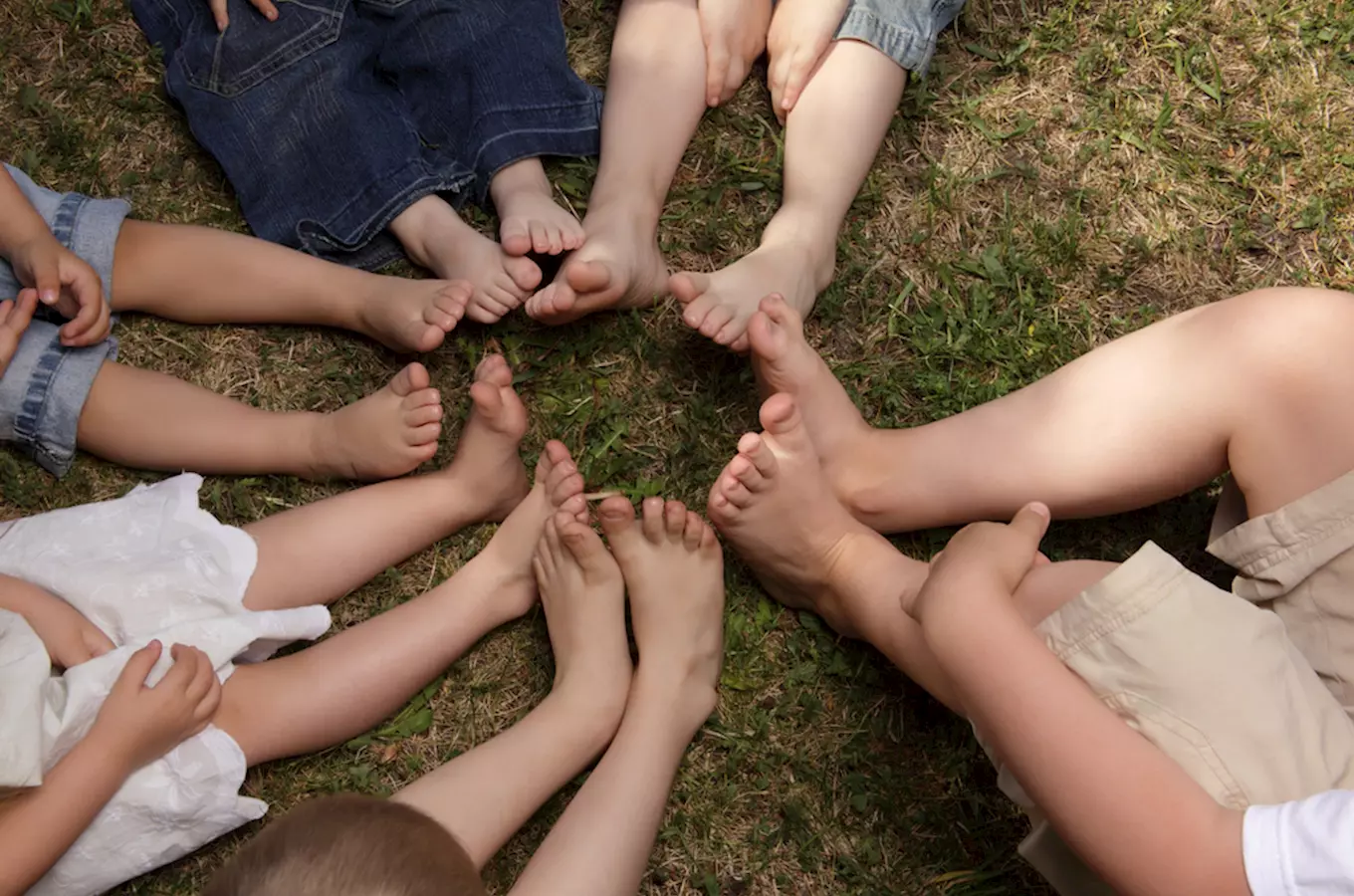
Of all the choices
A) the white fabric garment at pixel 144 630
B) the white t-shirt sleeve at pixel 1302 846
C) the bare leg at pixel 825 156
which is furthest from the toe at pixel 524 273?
the white t-shirt sleeve at pixel 1302 846

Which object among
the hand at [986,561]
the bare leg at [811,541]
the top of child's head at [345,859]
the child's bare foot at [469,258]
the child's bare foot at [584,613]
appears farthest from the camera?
the child's bare foot at [469,258]

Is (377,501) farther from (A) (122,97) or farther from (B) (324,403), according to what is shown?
(A) (122,97)

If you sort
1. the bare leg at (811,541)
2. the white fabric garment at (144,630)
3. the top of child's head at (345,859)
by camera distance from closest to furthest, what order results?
the top of child's head at (345,859)
the white fabric garment at (144,630)
the bare leg at (811,541)

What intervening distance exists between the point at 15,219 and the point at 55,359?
22cm

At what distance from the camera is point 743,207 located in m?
2.14

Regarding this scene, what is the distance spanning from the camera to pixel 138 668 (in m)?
1.58

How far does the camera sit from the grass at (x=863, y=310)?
1888mm

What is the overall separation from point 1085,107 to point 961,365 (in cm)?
54

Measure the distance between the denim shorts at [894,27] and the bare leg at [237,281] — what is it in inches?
33.3

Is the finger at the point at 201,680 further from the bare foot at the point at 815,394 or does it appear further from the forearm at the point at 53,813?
the bare foot at the point at 815,394

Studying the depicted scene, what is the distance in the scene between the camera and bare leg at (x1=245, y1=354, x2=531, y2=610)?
185 cm

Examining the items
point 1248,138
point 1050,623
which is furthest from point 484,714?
point 1248,138

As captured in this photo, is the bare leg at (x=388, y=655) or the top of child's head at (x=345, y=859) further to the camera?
the bare leg at (x=388, y=655)

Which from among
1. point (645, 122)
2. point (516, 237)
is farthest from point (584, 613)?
point (645, 122)
